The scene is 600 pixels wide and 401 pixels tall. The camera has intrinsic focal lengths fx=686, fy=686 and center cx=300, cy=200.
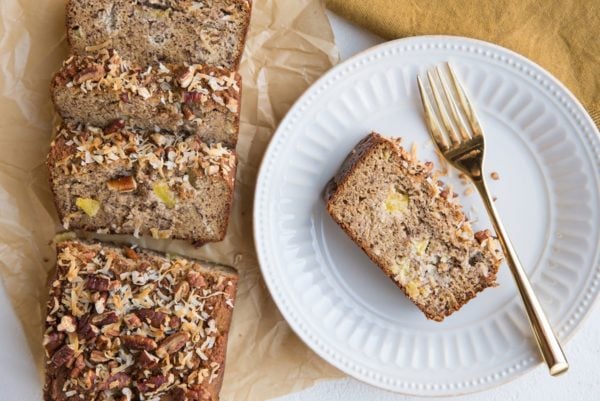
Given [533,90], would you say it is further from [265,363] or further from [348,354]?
[265,363]

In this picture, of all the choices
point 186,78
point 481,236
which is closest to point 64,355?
point 186,78

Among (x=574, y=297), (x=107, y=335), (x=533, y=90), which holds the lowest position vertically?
(x=107, y=335)

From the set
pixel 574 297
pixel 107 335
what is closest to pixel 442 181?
pixel 574 297

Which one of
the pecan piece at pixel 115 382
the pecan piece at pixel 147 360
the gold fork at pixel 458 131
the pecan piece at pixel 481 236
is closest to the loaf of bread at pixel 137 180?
the pecan piece at pixel 147 360

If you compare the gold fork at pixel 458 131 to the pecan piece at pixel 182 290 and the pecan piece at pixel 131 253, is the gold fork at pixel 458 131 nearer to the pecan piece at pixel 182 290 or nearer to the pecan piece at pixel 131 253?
the pecan piece at pixel 182 290

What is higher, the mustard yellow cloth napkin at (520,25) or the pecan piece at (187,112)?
the mustard yellow cloth napkin at (520,25)

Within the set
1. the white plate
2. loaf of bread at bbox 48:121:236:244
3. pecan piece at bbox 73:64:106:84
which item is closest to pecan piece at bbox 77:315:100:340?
loaf of bread at bbox 48:121:236:244

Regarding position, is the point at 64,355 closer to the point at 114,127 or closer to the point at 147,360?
the point at 147,360
